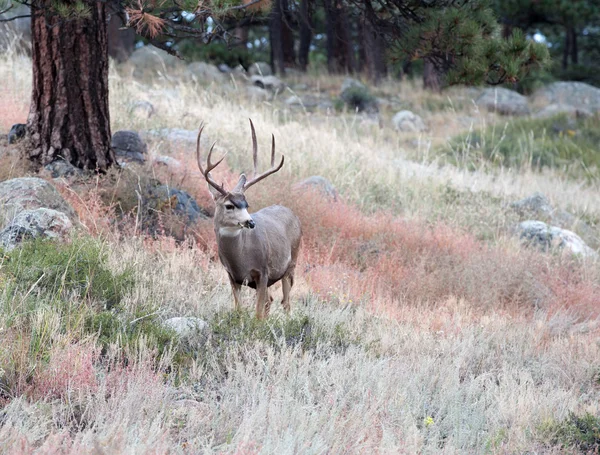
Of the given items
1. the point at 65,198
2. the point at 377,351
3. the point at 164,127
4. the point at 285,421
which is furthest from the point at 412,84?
the point at 285,421

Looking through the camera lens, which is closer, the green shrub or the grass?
the green shrub

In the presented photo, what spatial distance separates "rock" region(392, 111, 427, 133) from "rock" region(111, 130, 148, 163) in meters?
10.8

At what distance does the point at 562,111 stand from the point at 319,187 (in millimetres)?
13650

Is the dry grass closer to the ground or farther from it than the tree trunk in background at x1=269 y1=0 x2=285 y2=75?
closer to the ground

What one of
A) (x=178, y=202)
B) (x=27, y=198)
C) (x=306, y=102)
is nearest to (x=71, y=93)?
(x=178, y=202)

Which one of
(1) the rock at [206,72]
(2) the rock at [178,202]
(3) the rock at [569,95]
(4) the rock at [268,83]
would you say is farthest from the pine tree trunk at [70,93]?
(3) the rock at [569,95]

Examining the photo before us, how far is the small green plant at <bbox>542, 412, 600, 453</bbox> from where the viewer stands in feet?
14.8

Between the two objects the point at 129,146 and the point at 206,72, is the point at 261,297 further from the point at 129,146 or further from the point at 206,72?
the point at 206,72

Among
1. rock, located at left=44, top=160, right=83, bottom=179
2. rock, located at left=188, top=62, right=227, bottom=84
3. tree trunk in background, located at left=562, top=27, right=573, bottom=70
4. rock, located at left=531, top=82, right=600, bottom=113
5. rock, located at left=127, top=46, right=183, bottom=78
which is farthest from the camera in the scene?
tree trunk in background, located at left=562, top=27, right=573, bottom=70

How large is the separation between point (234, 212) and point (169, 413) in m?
1.69

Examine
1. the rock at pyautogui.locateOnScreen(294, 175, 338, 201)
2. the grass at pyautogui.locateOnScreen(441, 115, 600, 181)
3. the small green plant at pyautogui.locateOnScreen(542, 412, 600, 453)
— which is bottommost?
the grass at pyautogui.locateOnScreen(441, 115, 600, 181)

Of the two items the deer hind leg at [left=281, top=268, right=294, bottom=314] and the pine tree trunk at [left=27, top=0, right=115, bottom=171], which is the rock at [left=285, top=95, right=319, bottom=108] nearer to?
the pine tree trunk at [left=27, top=0, right=115, bottom=171]

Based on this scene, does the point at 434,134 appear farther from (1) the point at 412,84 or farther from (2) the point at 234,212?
(2) the point at 234,212

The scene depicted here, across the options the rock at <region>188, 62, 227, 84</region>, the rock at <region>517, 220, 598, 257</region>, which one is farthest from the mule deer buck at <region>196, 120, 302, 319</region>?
the rock at <region>188, 62, 227, 84</region>
